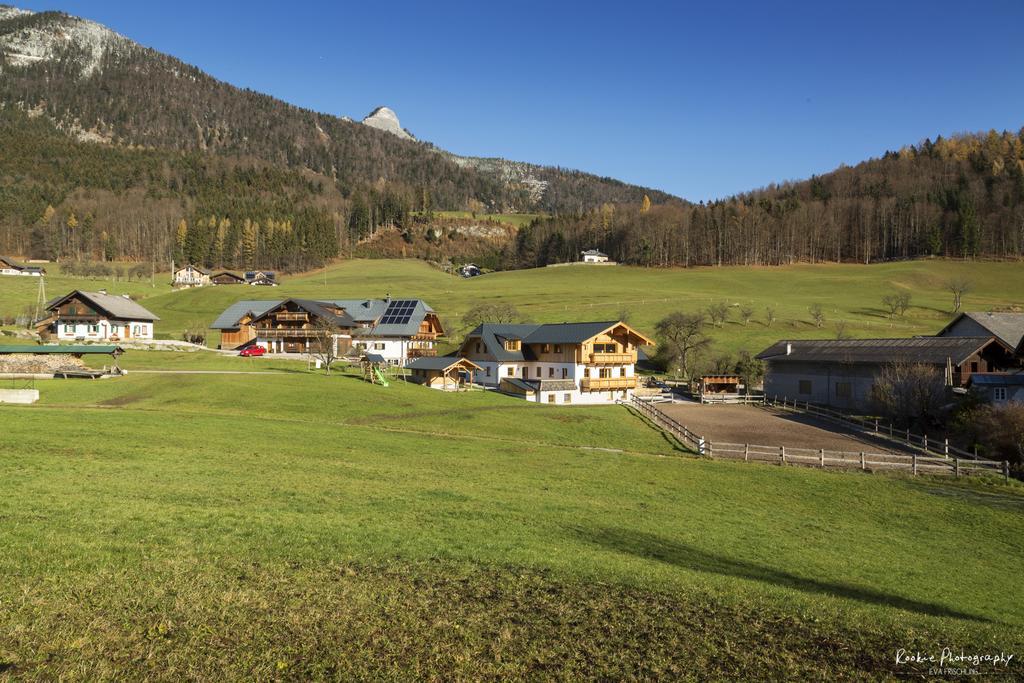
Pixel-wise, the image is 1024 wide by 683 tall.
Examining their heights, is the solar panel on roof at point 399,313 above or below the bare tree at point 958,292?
below

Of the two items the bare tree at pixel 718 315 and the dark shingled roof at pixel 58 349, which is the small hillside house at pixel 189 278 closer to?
the dark shingled roof at pixel 58 349

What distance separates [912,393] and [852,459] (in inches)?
661

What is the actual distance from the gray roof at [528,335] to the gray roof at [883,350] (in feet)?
69.5

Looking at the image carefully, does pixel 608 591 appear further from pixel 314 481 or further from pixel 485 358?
pixel 485 358

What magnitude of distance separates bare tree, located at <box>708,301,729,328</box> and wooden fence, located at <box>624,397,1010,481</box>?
62.2 meters

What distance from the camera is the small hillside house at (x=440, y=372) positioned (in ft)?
216

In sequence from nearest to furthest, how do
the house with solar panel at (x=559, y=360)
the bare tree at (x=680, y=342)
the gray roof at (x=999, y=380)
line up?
the gray roof at (x=999, y=380), the house with solar panel at (x=559, y=360), the bare tree at (x=680, y=342)

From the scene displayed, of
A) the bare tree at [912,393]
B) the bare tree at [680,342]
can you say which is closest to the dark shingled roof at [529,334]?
the bare tree at [680,342]

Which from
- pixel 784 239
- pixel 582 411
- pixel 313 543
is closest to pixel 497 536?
pixel 313 543

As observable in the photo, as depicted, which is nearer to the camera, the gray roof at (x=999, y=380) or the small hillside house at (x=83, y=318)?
the gray roof at (x=999, y=380)

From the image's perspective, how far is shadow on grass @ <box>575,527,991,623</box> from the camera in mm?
14680

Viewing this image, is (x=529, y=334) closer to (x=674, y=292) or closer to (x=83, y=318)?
(x=83, y=318)

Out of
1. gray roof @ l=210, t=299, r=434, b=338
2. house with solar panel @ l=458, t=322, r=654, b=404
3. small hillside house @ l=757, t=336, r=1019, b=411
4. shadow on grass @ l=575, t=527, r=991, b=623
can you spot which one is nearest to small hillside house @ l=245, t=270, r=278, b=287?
gray roof @ l=210, t=299, r=434, b=338

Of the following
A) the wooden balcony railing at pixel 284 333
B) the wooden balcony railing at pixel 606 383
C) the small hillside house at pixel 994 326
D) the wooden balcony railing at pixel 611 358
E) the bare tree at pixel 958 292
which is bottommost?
the wooden balcony railing at pixel 606 383
